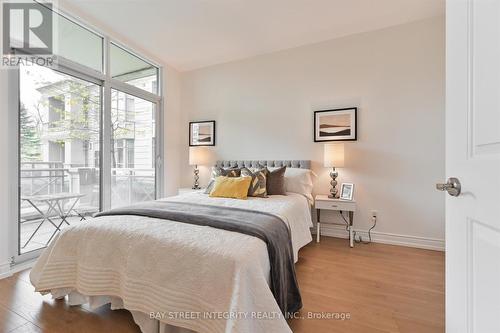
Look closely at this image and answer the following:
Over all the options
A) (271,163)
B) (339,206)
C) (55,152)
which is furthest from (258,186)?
(55,152)

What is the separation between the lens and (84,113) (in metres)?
2.90

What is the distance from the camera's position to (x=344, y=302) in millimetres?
1691

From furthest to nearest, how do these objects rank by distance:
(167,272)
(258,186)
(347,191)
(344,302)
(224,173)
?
(224,173)
(347,191)
(258,186)
(344,302)
(167,272)

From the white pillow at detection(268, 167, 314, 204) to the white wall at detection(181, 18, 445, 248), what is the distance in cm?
33

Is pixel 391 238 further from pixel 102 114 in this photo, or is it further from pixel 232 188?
pixel 102 114

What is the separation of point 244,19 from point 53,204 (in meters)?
3.21

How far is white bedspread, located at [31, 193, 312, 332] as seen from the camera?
110 cm

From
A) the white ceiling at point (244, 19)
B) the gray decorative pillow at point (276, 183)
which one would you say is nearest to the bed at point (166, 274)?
the gray decorative pillow at point (276, 183)

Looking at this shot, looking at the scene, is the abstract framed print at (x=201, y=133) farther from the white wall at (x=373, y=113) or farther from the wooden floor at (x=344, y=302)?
the wooden floor at (x=344, y=302)

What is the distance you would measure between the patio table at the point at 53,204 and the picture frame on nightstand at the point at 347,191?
3.42m

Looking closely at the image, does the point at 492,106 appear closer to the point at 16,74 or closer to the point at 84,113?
the point at 16,74

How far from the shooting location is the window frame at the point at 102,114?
7.09ft

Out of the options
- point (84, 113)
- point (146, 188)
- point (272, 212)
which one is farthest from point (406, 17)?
point (146, 188)

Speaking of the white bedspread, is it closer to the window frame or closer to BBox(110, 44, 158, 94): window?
the window frame
